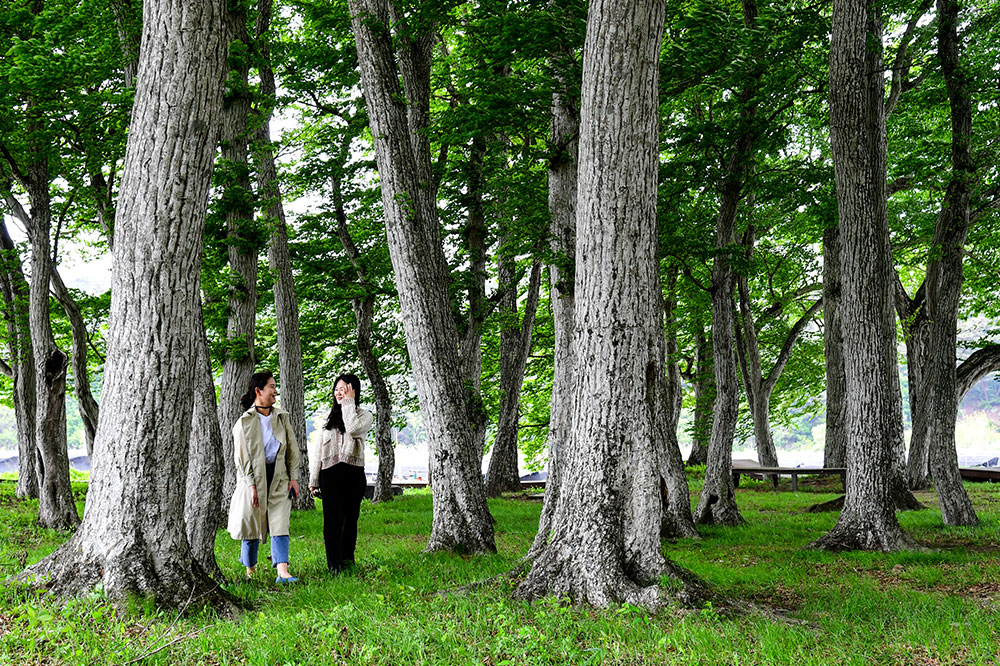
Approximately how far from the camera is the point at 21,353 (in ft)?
48.9

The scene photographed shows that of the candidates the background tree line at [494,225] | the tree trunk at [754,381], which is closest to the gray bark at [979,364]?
the background tree line at [494,225]

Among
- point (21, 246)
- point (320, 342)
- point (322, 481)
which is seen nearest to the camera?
point (322, 481)

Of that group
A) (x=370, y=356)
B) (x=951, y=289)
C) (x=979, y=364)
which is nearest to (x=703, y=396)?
(x=979, y=364)

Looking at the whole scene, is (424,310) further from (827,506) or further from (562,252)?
(827,506)

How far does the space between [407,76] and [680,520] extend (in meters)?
7.29

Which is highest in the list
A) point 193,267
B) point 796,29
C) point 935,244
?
point 796,29

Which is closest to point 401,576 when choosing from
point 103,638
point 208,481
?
point 208,481

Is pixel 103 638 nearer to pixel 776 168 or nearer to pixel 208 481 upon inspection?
pixel 208 481

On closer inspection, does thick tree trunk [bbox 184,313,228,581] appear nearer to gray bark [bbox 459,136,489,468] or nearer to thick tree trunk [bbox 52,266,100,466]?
thick tree trunk [bbox 52,266,100,466]

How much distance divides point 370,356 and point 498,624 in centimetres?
1202

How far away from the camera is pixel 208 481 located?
24.9 ft

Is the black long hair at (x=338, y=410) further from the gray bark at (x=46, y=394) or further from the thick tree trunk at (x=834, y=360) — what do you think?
the thick tree trunk at (x=834, y=360)

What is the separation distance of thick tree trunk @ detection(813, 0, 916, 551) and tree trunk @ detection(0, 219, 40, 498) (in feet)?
43.0

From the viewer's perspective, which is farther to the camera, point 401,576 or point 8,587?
point 401,576
